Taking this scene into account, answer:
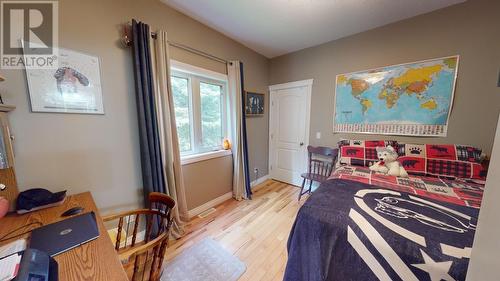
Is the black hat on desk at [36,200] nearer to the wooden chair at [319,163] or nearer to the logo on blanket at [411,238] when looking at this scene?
the logo on blanket at [411,238]

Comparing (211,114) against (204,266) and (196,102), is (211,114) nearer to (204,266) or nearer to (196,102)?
(196,102)

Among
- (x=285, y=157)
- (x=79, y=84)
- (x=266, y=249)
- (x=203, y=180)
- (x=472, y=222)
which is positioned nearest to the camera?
(x=472, y=222)

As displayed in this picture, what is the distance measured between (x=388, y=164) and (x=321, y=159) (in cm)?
100

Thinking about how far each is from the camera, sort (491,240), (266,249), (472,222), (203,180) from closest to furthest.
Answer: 1. (491,240)
2. (472,222)
3. (266,249)
4. (203,180)

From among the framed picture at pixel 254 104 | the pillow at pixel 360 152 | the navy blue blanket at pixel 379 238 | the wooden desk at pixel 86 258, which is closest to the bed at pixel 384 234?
the navy blue blanket at pixel 379 238

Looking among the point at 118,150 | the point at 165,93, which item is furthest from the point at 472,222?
the point at 118,150

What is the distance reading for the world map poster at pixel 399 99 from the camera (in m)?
1.90

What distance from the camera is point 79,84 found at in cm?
136

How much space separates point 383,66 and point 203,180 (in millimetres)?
2882

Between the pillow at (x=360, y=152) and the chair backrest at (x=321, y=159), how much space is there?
0.96 ft

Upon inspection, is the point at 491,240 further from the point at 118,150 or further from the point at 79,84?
the point at 79,84

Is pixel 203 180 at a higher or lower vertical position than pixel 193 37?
lower

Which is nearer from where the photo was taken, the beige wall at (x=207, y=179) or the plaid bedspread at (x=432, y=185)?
the plaid bedspread at (x=432, y=185)

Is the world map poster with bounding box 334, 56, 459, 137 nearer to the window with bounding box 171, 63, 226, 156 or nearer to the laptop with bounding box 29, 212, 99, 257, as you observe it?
the window with bounding box 171, 63, 226, 156
